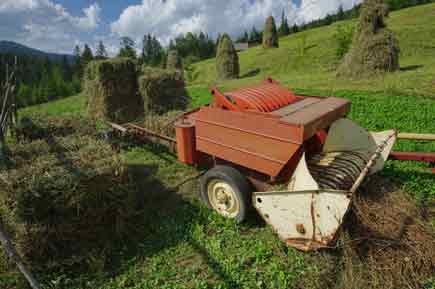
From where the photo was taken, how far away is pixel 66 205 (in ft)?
10.00

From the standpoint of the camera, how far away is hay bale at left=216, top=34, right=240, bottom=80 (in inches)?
1040

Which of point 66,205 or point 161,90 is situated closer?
point 66,205

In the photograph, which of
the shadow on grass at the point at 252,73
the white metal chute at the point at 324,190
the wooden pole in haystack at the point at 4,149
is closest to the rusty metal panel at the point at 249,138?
the white metal chute at the point at 324,190

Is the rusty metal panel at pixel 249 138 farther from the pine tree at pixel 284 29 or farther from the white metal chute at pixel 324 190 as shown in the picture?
the pine tree at pixel 284 29

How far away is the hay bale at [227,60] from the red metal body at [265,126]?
23587 mm

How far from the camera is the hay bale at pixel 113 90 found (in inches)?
335

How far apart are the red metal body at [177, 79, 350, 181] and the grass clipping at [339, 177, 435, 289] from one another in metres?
0.93

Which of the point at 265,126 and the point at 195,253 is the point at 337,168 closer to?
the point at 265,126

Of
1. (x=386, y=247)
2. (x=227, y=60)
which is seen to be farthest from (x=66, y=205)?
(x=227, y=60)

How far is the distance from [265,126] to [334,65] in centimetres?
2369

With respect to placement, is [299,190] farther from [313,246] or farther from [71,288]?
[71,288]

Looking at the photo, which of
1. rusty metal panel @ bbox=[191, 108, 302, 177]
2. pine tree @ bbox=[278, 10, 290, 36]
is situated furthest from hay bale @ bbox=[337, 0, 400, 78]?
pine tree @ bbox=[278, 10, 290, 36]

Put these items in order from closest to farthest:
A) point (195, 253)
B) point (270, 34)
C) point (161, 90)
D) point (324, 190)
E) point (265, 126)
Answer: point (324, 190), point (265, 126), point (195, 253), point (161, 90), point (270, 34)

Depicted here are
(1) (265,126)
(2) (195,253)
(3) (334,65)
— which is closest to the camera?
(1) (265,126)
